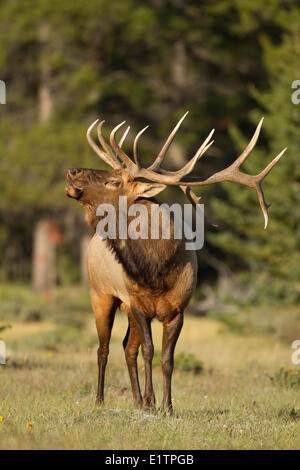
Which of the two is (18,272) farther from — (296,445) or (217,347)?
(296,445)

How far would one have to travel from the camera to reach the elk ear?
22.6 feet

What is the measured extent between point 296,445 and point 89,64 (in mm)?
20337

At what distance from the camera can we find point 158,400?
775cm

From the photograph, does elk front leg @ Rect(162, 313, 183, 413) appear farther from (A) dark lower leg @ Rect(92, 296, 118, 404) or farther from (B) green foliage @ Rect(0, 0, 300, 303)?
(B) green foliage @ Rect(0, 0, 300, 303)

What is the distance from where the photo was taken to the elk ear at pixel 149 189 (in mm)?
6875

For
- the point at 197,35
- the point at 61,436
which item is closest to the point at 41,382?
the point at 61,436

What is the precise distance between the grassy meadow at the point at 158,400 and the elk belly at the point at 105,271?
1.06m

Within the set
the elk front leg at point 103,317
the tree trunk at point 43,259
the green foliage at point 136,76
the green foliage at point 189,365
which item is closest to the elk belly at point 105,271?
the elk front leg at point 103,317

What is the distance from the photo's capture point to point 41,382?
28.2ft

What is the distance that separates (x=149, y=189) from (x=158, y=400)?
2.22m

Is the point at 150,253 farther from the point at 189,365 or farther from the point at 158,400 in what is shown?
the point at 189,365

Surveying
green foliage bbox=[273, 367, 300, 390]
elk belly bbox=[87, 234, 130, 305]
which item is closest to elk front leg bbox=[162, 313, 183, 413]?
elk belly bbox=[87, 234, 130, 305]

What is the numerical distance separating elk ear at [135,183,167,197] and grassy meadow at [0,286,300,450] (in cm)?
187

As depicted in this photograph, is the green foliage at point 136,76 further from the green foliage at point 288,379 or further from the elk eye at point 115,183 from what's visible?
the elk eye at point 115,183
